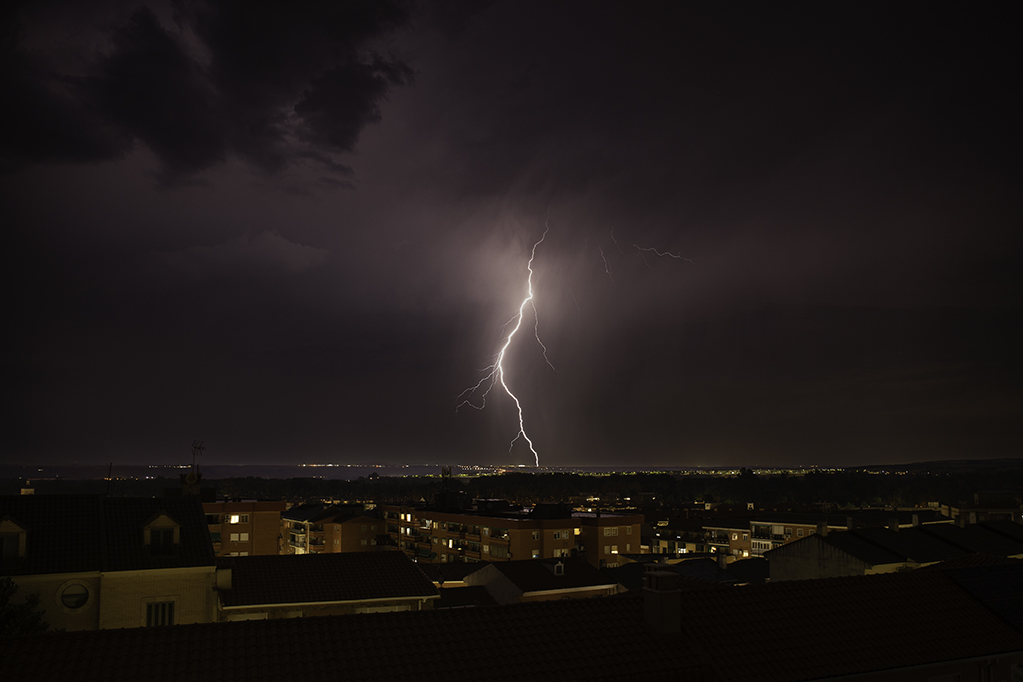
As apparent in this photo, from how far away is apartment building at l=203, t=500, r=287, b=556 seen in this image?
69.2 m

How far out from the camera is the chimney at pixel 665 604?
1502cm

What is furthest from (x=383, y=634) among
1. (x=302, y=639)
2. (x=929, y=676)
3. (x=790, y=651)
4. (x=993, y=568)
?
(x=993, y=568)

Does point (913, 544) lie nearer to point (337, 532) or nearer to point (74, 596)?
point (74, 596)

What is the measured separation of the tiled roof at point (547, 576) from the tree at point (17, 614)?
2536 cm

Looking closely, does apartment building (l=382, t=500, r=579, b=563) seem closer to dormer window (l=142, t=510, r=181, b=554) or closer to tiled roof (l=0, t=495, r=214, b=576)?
tiled roof (l=0, t=495, r=214, b=576)

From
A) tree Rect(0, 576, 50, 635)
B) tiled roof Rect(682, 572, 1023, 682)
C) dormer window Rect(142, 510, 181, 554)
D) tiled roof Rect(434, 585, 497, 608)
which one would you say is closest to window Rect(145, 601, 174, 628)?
dormer window Rect(142, 510, 181, 554)

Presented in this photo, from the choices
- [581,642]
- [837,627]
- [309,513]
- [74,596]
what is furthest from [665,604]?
[309,513]

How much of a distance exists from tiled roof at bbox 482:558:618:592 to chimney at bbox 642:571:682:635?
1051 inches

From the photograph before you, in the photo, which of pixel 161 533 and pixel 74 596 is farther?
pixel 161 533

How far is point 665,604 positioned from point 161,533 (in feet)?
64.6

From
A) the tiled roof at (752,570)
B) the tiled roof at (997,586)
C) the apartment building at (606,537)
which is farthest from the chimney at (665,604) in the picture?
the apartment building at (606,537)

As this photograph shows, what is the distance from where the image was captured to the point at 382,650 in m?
13.2

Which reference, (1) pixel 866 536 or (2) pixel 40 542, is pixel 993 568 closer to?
(1) pixel 866 536

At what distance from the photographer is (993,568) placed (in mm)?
20891
